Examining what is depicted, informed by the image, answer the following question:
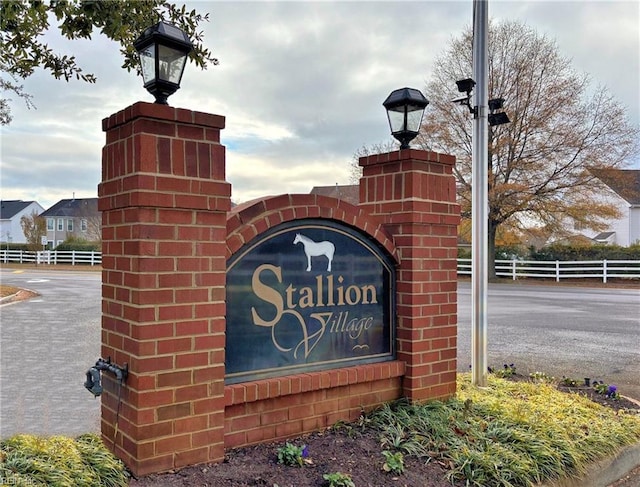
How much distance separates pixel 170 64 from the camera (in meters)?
3.13

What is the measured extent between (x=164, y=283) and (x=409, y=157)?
7.53 feet

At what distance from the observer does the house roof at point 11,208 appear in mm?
66656

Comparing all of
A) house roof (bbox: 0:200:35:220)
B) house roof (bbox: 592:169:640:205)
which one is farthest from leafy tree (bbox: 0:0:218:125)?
house roof (bbox: 0:200:35:220)

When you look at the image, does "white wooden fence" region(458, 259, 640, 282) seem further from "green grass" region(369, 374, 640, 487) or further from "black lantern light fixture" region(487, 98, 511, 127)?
"green grass" region(369, 374, 640, 487)

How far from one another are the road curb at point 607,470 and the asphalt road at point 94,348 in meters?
2.17

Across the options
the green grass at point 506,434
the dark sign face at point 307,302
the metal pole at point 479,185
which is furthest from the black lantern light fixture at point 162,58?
the metal pole at point 479,185


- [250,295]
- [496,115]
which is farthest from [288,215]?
[496,115]

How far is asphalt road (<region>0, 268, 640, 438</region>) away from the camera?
5.32m

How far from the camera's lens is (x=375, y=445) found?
3557mm

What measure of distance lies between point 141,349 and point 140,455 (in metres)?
0.59

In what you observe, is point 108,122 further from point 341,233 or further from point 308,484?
point 308,484

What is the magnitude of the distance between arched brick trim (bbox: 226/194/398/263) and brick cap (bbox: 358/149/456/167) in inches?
22.1

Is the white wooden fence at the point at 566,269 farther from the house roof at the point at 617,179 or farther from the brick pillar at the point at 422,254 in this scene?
the brick pillar at the point at 422,254

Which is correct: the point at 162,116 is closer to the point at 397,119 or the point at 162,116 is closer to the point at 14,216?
the point at 397,119
